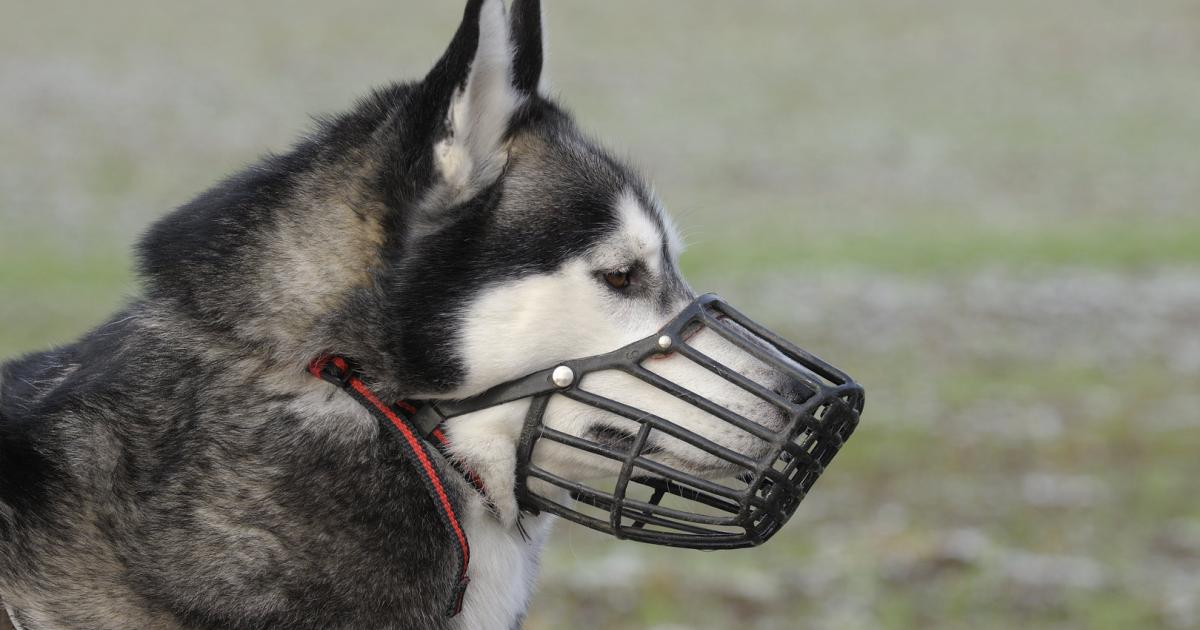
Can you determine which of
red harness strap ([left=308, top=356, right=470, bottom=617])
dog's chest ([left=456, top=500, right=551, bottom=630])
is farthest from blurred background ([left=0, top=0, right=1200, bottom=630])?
dog's chest ([left=456, top=500, right=551, bottom=630])

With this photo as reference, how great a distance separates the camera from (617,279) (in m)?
3.29

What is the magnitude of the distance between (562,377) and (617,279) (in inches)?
11.3

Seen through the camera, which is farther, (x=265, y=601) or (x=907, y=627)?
(x=907, y=627)

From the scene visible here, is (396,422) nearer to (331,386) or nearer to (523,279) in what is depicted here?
(331,386)

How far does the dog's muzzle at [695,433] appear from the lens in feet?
10.5

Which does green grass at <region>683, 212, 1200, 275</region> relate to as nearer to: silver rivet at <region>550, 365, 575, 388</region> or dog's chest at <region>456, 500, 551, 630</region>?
dog's chest at <region>456, 500, 551, 630</region>

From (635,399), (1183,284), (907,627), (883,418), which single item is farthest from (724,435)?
(1183,284)

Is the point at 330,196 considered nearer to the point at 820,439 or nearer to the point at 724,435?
the point at 724,435

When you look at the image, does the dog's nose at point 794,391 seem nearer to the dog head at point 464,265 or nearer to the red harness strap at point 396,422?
the dog head at point 464,265

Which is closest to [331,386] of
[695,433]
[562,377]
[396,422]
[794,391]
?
[396,422]

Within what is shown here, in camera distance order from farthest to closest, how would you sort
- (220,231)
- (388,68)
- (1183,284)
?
(388,68) < (1183,284) < (220,231)

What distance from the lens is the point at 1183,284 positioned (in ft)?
48.2

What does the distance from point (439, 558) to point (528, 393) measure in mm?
457

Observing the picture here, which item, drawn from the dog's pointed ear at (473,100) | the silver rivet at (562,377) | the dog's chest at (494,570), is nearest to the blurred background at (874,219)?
the dog's pointed ear at (473,100)
